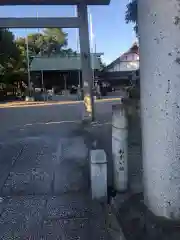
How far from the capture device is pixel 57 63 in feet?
127

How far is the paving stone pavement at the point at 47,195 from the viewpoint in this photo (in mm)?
3775

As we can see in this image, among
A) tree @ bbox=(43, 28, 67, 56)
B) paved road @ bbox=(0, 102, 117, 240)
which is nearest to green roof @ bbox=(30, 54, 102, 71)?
tree @ bbox=(43, 28, 67, 56)

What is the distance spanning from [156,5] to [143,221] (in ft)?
6.30

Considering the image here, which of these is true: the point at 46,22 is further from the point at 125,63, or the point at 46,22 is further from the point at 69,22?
the point at 125,63

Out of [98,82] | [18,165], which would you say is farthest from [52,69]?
[18,165]

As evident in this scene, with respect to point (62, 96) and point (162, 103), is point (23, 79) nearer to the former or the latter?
point (62, 96)

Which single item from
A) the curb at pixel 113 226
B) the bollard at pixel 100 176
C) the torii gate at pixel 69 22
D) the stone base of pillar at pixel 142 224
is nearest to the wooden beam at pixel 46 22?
the torii gate at pixel 69 22

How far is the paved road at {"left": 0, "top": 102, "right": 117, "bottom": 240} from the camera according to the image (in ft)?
12.4

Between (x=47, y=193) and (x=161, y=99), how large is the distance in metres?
2.83

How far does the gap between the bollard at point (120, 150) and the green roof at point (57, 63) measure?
3341 cm

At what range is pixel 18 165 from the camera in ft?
21.5

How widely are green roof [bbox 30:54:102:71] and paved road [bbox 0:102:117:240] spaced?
96.2ft

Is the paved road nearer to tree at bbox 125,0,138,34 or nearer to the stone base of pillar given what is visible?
the stone base of pillar

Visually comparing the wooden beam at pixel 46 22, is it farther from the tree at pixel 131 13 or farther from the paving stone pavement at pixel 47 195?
the paving stone pavement at pixel 47 195
